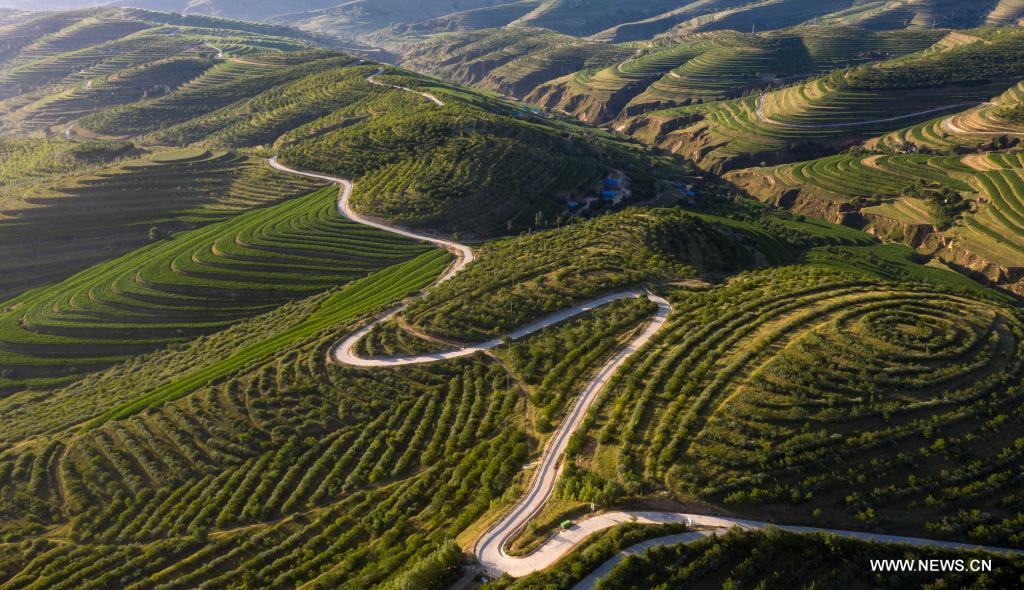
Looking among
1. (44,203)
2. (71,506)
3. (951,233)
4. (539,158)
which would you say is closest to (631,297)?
(71,506)

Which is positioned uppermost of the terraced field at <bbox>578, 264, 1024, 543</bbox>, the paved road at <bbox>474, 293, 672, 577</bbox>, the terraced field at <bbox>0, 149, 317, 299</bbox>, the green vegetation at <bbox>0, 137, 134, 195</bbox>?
the green vegetation at <bbox>0, 137, 134, 195</bbox>

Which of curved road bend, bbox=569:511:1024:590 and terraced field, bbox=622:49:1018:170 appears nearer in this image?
curved road bend, bbox=569:511:1024:590

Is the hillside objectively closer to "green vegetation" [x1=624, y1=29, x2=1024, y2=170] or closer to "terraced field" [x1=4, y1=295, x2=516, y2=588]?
"terraced field" [x1=4, y1=295, x2=516, y2=588]

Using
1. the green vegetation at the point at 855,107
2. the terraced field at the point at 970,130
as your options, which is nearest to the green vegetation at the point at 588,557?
the green vegetation at the point at 855,107
